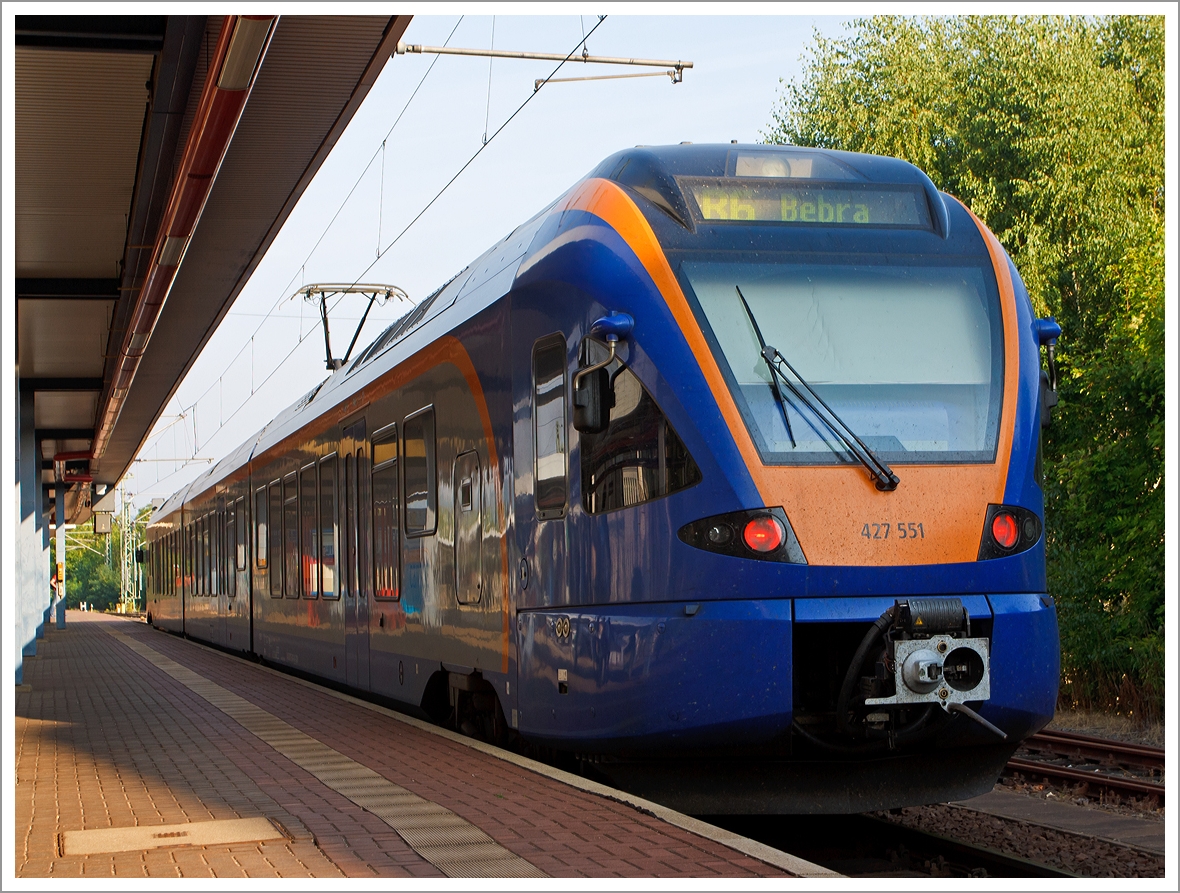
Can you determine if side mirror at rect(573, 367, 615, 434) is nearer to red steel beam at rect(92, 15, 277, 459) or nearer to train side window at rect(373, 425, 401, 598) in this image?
red steel beam at rect(92, 15, 277, 459)

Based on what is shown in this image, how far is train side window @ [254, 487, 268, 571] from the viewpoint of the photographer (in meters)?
18.1

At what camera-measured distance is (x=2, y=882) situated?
5488 millimetres

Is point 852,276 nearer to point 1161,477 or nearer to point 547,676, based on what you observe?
point 547,676

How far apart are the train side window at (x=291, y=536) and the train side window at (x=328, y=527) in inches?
59.0

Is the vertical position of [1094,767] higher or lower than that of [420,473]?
lower

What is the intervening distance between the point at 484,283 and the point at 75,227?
7158 mm

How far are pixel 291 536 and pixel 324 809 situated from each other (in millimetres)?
9092

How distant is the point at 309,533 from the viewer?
14773 millimetres

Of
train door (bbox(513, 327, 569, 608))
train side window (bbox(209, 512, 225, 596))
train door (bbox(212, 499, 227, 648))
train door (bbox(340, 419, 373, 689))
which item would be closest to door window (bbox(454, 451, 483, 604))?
train door (bbox(513, 327, 569, 608))

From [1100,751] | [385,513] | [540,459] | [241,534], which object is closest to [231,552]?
[241,534]

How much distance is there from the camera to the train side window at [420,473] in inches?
397

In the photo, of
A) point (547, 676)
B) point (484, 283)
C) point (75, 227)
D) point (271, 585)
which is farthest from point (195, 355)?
point (547, 676)

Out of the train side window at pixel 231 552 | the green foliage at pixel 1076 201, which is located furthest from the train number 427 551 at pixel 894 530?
the train side window at pixel 231 552

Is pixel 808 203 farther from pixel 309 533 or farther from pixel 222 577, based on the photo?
pixel 222 577
